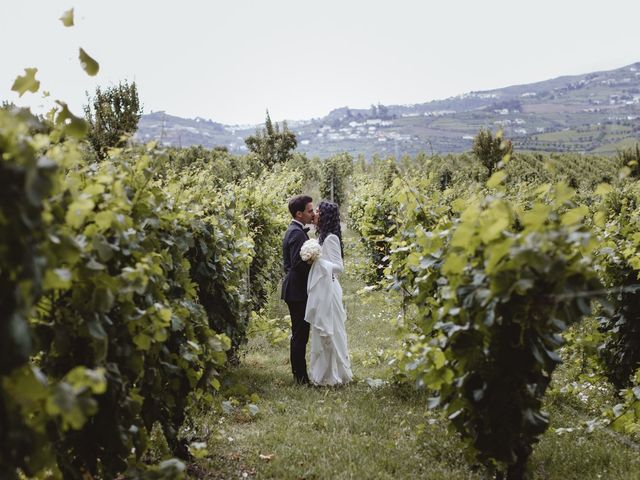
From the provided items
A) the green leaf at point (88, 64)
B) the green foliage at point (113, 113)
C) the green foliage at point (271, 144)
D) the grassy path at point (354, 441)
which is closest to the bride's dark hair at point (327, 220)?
the grassy path at point (354, 441)

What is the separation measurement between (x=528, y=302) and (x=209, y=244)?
3.23m

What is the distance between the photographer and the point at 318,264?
7355 millimetres

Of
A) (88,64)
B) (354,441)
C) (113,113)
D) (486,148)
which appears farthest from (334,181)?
(88,64)

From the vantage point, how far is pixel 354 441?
514cm

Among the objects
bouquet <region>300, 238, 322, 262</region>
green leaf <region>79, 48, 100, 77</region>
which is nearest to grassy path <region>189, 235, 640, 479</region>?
bouquet <region>300, 238, 322, 262</region>

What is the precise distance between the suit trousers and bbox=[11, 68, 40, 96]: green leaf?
526cm

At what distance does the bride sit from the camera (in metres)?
7.30

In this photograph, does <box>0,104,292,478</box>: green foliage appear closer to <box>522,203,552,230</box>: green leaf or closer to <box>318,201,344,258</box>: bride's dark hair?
<box>522,203,552,230</box>: green leaf

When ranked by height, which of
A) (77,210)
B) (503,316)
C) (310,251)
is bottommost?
(310,251)

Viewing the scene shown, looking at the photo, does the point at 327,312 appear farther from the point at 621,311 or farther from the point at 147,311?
the point at 147,311

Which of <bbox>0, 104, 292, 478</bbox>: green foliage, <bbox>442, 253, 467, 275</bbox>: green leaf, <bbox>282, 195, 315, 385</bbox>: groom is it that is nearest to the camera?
<bbox>0, 104, 292, 478</bbox>: green foliage

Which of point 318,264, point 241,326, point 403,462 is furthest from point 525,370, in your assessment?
point 318,264

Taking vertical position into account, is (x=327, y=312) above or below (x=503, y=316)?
below

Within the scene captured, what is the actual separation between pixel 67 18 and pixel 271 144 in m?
38.1
